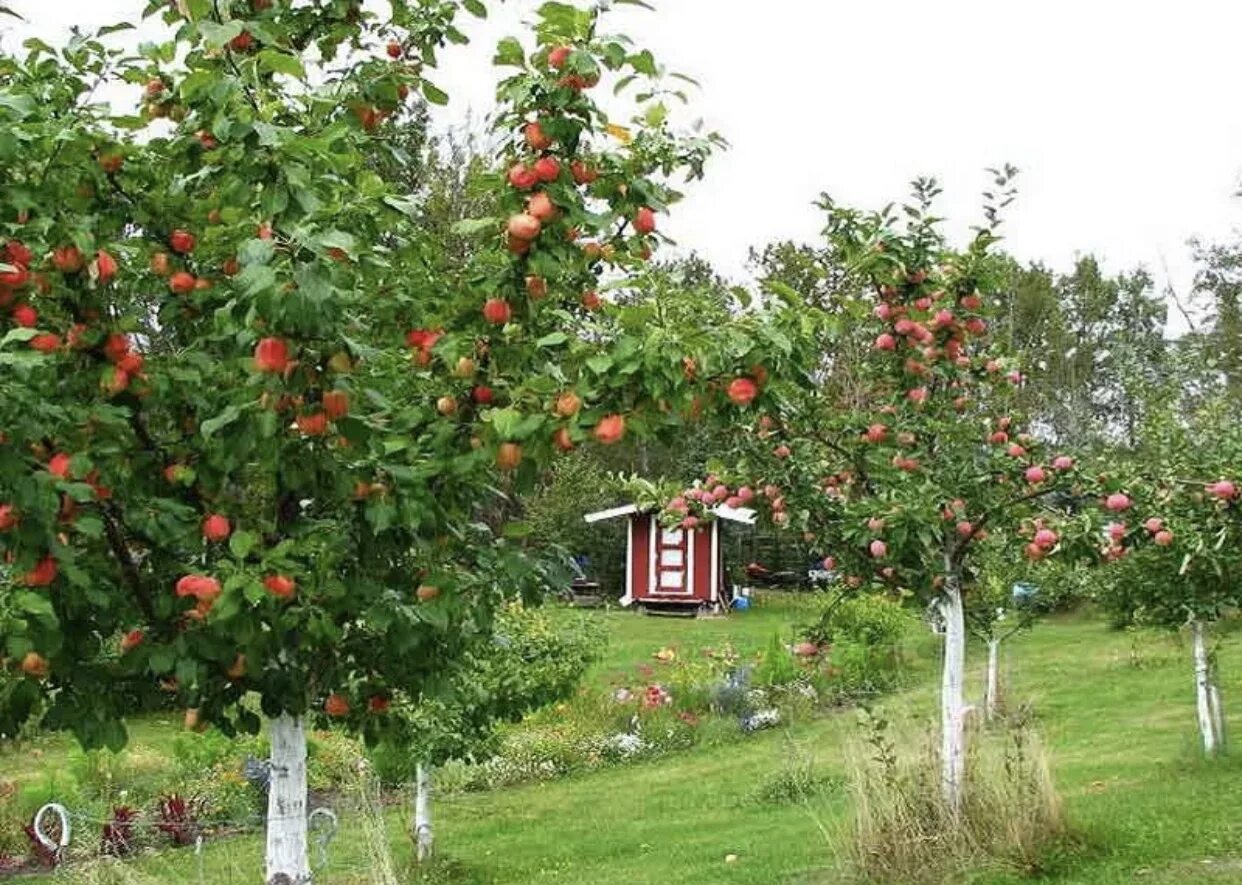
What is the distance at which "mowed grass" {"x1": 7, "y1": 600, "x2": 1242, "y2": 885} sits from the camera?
22.5 ft

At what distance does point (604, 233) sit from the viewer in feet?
10.1

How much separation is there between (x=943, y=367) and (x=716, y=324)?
412cm

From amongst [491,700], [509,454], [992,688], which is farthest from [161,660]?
[992,688]

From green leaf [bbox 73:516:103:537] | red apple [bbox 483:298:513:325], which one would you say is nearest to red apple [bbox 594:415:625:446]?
red apple [bbox 483:298:513:325]

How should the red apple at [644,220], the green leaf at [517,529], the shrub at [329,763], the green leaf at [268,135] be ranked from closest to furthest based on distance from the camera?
the green leaf at [268,135] → the red apple at [644,220] → the green leaf at [517,529] → the shrub at [329,763]

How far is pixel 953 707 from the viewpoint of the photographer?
21.7 feet

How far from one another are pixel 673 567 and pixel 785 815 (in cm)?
1624

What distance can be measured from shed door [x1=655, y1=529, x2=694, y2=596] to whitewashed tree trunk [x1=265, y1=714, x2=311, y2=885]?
22332 millimetres

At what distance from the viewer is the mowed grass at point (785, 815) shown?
270 inches

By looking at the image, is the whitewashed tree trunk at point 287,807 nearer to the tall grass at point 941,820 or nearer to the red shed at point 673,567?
the tall grass at point 941,820

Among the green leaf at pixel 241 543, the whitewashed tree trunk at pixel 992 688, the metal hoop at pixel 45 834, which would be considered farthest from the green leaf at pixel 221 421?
the whitewashed tree trunk at pixel 992 688

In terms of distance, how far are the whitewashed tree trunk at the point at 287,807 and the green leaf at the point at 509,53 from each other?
162 cm

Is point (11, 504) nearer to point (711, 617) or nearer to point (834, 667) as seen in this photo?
point (834, 667)

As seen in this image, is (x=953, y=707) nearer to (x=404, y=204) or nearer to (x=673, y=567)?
(x=404, y=204)
